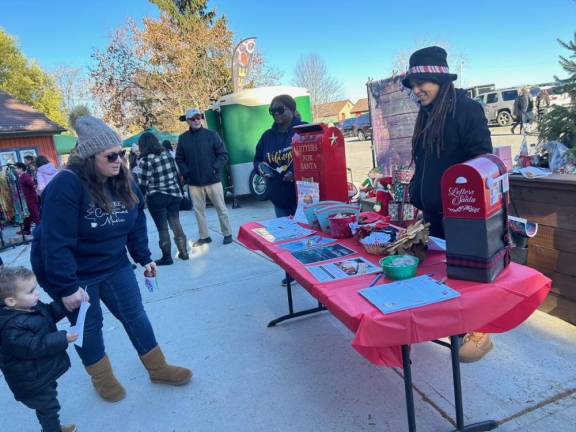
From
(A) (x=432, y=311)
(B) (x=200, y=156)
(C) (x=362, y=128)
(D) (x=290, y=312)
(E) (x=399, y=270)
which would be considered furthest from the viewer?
(C) (x=362, y=128)

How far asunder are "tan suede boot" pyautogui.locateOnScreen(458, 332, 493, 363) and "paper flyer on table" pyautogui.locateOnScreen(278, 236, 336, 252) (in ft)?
3.30

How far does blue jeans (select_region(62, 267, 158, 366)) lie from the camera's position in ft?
7.89

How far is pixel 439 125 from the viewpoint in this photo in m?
2.22

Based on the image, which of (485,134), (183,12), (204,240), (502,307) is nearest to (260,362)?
(502,307)

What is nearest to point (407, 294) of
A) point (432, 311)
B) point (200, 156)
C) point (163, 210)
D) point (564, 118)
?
point (432, 311)

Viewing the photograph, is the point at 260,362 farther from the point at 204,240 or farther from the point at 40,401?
the point at 204,240

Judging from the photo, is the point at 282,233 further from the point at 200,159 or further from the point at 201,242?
the point at 201,242

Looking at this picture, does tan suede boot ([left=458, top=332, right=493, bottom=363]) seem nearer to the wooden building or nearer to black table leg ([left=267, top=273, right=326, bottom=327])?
black table leg ([left=267, top=273, right=326, bottom=327])

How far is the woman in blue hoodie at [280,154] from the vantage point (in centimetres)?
363

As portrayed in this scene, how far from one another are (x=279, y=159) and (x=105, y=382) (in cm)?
218

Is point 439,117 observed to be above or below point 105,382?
above

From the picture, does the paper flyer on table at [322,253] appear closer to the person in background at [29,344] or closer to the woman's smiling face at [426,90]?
the woman's smiling face at [426,90]

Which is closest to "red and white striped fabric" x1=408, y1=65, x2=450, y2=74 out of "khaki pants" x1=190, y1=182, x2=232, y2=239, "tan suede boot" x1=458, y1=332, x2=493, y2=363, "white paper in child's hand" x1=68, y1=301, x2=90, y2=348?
"tan suede boot" x1=458, y1=332, x2=493, y2=363

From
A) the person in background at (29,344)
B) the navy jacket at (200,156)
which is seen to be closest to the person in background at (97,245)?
the person in background at (29,344)
